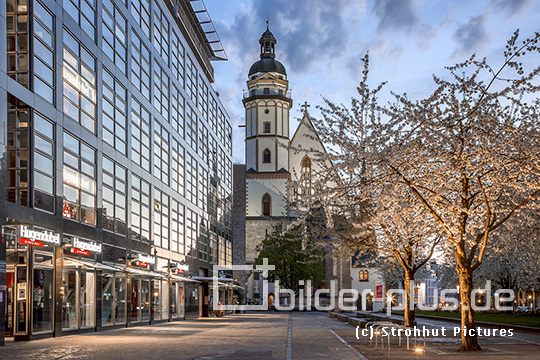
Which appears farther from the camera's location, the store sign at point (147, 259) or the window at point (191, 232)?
the window at point (191, 232)

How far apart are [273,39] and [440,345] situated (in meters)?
87.2

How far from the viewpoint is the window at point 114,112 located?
30.4 metres

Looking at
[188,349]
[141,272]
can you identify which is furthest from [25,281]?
[141,272]

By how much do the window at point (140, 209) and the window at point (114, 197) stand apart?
180 centimetres

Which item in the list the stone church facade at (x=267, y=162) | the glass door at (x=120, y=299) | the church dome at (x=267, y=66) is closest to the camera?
the glass door at (x=120, y=299)

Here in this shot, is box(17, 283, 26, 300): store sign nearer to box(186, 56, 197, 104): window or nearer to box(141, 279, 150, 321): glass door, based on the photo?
box(141, 279, 150, 321): glass door

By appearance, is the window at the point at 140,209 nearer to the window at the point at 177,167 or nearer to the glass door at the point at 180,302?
the window at the point at 177,167

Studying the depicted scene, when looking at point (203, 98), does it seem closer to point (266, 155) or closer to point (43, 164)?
point (43, 164)

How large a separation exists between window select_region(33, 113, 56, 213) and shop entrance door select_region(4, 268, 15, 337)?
2408mm

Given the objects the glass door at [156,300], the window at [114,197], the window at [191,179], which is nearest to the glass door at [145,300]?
the glass door at [156,300]

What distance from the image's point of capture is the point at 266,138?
306 feet

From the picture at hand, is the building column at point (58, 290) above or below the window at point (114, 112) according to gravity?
below

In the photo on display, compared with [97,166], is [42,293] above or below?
below

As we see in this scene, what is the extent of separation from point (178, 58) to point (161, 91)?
6.36m
